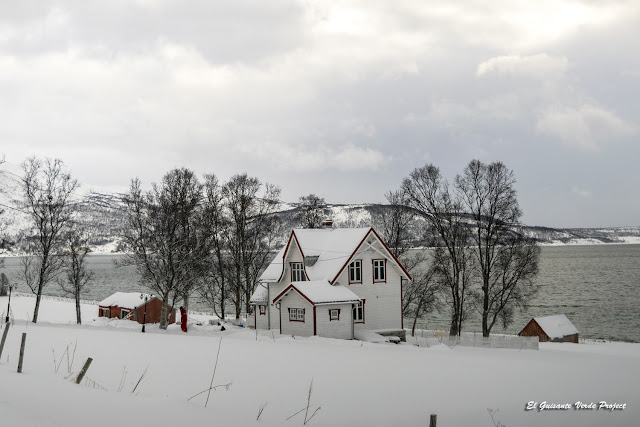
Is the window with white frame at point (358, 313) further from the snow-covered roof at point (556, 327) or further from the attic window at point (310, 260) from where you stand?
the snow-covered roof at point (556, 327)

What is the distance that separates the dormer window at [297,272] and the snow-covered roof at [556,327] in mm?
20948

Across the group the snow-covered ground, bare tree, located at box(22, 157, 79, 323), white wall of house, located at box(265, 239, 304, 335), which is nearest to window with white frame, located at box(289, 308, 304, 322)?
white wall of house, located at box(265, 239, 304, 335)

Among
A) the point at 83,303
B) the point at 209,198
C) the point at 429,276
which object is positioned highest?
the point at 209,198

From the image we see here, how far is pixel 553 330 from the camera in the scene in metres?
38.4

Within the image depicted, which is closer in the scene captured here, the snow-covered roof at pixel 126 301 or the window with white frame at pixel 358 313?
the window with white frame at pixel 358 313

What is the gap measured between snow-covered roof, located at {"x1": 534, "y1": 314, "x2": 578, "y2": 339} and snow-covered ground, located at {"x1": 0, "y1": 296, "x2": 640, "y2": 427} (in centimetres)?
1661

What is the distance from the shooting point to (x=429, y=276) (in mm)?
39281

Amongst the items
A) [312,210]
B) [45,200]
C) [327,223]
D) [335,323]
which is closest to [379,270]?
[335,323]

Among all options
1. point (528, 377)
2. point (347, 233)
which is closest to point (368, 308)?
point (347, 233)

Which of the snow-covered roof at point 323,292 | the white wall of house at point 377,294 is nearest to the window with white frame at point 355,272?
the white wall of house at point 377,294

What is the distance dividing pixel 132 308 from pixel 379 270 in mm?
25620

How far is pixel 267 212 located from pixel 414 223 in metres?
13.0

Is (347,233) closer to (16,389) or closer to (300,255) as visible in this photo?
(300,255)

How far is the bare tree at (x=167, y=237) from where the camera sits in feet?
99.5
